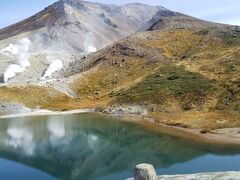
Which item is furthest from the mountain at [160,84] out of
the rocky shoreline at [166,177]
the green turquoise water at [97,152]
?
the rocky shoreline at [166,177]

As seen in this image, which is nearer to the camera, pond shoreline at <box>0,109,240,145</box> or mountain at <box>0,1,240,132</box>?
pond shoreline at <box>0,109,240,145</box>

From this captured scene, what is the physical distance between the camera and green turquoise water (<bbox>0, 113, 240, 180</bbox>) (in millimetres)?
65750

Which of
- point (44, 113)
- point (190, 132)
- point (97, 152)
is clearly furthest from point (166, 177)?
point (44, 113)

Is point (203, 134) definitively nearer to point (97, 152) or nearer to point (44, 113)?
point (97, 152)

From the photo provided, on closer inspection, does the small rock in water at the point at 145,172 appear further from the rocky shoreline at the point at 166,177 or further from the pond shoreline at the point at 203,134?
the pond shoreline at the point at 203,134

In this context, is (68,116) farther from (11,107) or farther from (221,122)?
(221,122)

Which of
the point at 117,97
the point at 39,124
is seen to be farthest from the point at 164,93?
the point at 39,124

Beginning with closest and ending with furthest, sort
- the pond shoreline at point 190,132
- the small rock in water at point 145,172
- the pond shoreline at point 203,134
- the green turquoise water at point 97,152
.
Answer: the small rock in water at point 145,172 < the green turquoise water at point 97,152 < the pond shoreline at point 203,134 < the pond shoreline at point 190,132

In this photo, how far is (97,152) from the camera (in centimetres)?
7944

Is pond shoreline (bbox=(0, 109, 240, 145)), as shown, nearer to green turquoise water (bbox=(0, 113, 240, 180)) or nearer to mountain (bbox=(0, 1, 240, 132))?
mountain (bbox=(0, 1, 240, 132))

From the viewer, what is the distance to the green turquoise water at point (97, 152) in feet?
216

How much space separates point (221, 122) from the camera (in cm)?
9469

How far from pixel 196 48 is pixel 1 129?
89.6 metres

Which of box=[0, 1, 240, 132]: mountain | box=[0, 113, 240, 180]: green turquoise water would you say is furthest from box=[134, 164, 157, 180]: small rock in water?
box=[0, 1, 240, 132]: mountain
